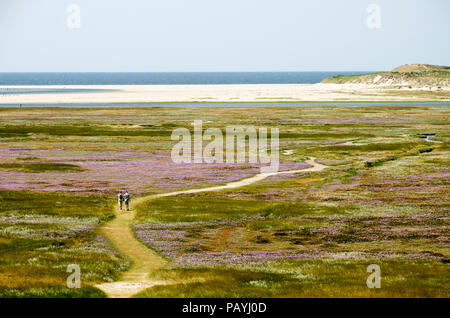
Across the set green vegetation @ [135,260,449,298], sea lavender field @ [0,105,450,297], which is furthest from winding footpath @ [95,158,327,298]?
green vegetation @ [135,260,449,298]

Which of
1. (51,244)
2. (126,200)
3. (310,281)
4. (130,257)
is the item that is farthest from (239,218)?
(310,281)

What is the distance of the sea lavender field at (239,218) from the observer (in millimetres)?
31625

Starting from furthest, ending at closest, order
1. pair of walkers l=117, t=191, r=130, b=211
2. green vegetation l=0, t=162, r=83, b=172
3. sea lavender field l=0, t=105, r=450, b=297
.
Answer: green vegetation l=0, t=162, r=83, b=172 < pair of walkers l=117, t=191, r=130, b=211 < sea lavender field l=0, t=105, r=450, b=297

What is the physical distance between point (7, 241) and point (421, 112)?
140592 millimetres

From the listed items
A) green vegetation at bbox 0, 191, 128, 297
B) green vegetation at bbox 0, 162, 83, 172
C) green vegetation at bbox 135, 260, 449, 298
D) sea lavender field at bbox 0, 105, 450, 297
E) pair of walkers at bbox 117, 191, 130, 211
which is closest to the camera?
green vegetation at bbox 135, 260, 449, 298

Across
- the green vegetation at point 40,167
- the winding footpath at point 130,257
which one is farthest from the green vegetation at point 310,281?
the green vegetation at point 40,167

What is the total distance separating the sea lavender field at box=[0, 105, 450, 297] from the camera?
3162 centimetres

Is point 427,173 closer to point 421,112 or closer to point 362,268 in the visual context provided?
point 362,268

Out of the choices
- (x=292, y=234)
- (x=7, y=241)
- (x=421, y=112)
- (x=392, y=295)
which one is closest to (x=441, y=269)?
(x=392, y=295)

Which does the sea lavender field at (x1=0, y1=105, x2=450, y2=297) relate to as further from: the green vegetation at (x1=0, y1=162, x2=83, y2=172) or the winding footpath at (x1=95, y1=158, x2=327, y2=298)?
the winding footpath at (x1=95, y1=158, x2=327, y2=298)

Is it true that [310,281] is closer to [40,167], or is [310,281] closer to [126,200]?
[126,200]

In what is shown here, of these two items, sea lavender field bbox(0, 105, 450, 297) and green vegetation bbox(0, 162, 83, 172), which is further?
green vegetation bbox(0, 162, 83, 172)

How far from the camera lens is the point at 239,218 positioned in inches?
1981

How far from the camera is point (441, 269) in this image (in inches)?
1356
